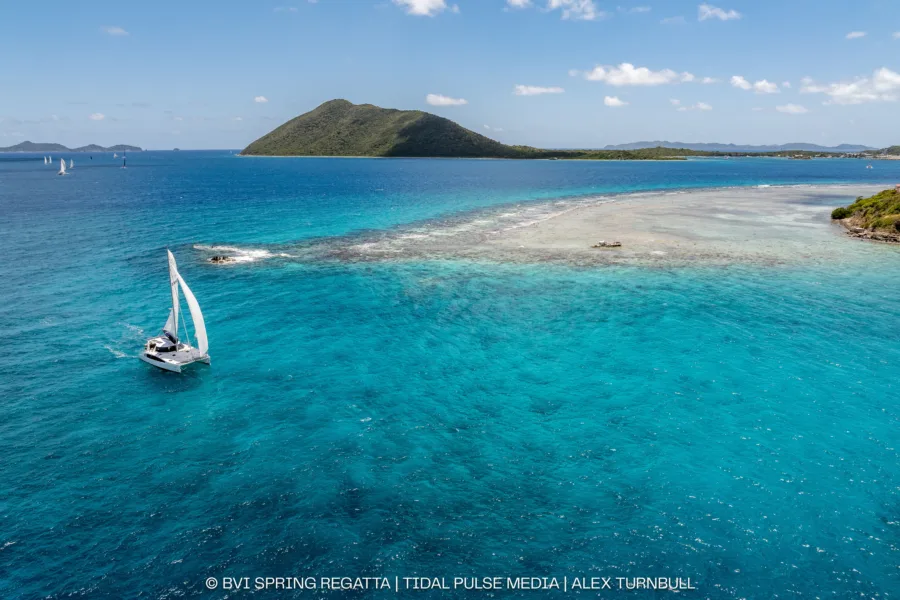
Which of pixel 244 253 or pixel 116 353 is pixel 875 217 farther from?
pixel 116 353

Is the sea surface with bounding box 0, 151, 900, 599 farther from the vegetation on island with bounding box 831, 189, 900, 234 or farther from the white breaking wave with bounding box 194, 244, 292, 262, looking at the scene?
the vegetation on island with bounding box 831, 189, 900, 234

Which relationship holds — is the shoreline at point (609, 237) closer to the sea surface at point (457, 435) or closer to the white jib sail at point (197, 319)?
the sea surface at point (457, 435)

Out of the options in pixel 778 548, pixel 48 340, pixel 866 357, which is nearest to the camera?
pixel 778 548

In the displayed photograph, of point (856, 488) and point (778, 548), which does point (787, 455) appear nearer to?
point (856, 488)

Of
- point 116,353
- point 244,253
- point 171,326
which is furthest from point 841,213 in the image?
point 116,353

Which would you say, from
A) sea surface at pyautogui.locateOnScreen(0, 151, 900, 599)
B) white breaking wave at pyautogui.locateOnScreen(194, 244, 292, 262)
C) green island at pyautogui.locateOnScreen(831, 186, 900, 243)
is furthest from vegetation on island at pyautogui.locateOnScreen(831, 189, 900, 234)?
white breaking wave at pyautogui.locateOnScreen(194, 244, 292, 262)

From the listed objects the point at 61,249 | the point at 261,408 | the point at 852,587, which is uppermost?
the point at 61,249

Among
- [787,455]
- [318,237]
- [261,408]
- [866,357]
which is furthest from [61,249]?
[866,357]
